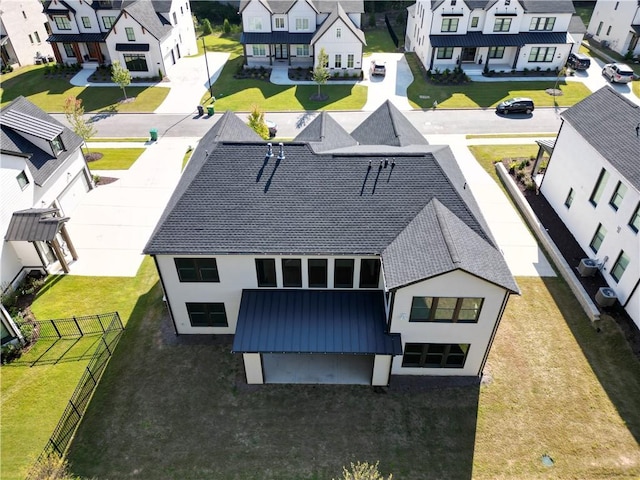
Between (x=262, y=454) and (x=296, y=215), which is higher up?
(x=296, y=215)

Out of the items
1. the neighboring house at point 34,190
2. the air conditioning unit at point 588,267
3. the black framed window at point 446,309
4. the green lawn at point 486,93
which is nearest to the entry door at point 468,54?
the green lawn at point 486,93

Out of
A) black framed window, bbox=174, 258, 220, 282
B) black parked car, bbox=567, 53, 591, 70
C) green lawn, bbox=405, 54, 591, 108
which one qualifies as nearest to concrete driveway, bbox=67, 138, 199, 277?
black framed window, bbox=174, 258, 220, 282

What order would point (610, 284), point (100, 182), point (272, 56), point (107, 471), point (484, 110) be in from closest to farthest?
1. point (107, 471)
2. point (610, 284)
3. point (100, 182)
4. point (484, 110)
5. point (272, 56)

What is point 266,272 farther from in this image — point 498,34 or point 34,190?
point 498,34

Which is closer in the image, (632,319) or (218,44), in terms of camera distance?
(632,319)

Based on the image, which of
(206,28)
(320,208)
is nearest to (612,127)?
(320,208)

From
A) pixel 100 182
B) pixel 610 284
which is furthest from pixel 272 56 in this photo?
pixel 610 284

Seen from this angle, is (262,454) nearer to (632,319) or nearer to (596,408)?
(596,408)
